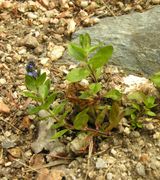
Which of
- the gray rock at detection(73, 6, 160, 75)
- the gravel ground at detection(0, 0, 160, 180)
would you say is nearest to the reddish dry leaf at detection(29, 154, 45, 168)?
the gravel ground at detection(0, 0, 160, 180)

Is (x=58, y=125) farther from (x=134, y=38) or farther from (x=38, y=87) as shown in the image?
(x=134, y=38)

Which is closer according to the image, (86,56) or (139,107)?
(86,56)

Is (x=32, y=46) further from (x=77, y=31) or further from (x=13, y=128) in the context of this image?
(x=13, y=128)

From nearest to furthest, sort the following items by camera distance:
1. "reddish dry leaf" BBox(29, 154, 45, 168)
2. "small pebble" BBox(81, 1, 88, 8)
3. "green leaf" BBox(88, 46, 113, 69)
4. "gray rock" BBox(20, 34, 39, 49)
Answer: "green leaf" BBox(88, 46, 113, 69) < "reddish dry leaf" BBox(29, 154, 45, 168) < "gray rock" BBox(20, 34, 39, 49) < "small pebble" BBox(81, 1, 88, 8)

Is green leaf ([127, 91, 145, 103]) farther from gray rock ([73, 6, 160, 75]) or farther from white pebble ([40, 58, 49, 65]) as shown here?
white pebble ([40, 58, 49, 65])

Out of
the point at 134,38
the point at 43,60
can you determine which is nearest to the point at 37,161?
the point at 43,60

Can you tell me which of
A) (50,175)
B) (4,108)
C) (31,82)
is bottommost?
(50,175)

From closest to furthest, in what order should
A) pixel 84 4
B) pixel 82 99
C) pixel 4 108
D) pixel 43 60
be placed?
pixel 82 99 → pixel 4 108 → pixel 43 60 → pixel 84 4

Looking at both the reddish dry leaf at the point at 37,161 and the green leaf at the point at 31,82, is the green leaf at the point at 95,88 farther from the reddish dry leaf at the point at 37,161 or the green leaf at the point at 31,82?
Result: the reddish dry leaf at the point at 37,161
